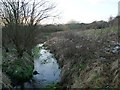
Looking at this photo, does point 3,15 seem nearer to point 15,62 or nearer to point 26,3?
point 26,3

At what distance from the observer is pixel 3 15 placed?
22.1m

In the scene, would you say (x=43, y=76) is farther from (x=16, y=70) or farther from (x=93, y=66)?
(x=93, y=66)

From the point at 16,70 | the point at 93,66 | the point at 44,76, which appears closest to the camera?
the point at 93,66

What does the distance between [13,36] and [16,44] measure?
0.68 m

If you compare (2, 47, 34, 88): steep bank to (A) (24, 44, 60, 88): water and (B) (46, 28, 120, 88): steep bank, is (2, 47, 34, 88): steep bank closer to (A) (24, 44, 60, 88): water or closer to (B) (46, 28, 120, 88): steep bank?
(A) (24, 44, 60, 88): water

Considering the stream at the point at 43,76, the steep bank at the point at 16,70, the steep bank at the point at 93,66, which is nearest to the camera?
the steep bank at the point at 93,66

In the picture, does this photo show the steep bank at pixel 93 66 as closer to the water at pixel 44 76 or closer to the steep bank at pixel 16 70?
the water at pixel 44 76

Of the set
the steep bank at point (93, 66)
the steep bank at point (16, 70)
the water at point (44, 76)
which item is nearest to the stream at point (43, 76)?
the water at point (44, 76)

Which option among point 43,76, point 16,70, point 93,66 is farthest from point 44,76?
point 93,66

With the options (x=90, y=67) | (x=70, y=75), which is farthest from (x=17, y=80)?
(x=90, y=67)

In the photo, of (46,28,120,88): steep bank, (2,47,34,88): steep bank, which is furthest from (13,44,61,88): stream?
(46,28,120,88): steep bank

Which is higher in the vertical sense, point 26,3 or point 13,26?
point 26,3

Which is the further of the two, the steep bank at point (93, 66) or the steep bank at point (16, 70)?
the steep bank at point (16, 70)

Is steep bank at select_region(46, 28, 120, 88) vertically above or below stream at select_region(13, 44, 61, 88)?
above
